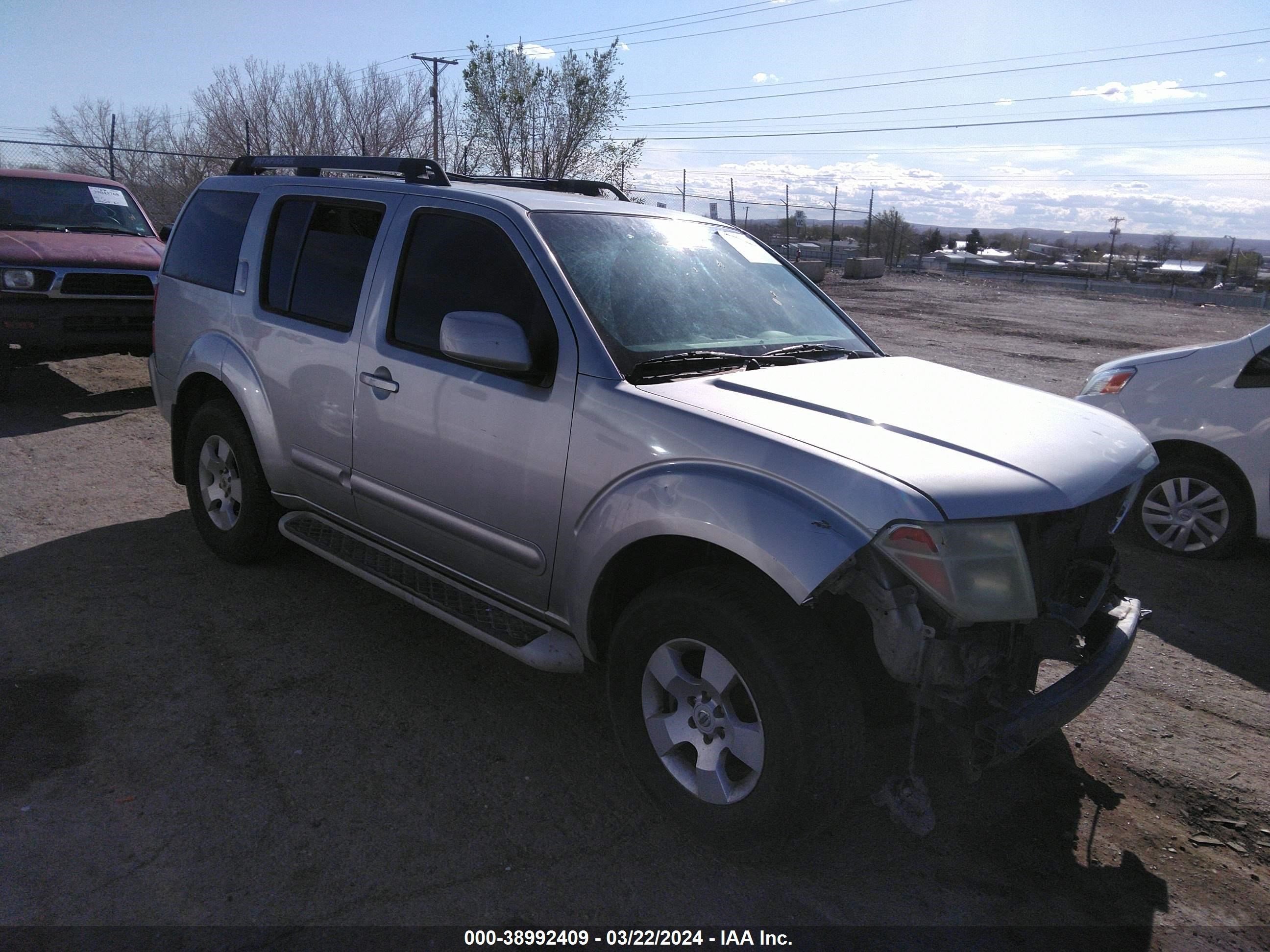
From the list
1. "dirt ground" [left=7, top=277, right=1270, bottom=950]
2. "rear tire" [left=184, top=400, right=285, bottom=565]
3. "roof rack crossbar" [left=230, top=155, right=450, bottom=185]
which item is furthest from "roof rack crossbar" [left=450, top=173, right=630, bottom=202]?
"dirt ground" [left=7, top=277, right=1270, bottom=950]

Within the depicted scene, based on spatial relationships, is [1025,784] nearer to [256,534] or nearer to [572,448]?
[572,448]

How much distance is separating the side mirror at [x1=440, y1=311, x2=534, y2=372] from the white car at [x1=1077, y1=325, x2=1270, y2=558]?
436 centimetres

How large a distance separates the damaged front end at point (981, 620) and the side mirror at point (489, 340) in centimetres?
133

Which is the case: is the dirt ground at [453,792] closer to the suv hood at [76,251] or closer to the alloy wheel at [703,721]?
the alloy wheel at [703,721]

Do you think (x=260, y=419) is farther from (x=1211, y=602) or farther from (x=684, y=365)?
(x=1211, y=602)

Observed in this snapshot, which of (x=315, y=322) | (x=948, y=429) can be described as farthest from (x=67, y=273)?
(x=948, y=429)

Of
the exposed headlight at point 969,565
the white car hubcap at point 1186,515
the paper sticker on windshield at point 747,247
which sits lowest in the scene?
the white car hubcap at point 1186,515

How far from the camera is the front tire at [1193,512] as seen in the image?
5523 millimetres

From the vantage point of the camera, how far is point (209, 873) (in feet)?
8.88

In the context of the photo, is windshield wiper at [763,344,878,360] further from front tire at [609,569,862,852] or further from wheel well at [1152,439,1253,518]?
wheel well at [1152,439,1253,518]

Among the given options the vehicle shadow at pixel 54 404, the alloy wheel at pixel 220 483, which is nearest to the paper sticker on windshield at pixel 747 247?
the alloy wheel at pixel 220 483

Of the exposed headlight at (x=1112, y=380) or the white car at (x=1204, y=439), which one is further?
the exposed headlight at (x=1112, y=380)

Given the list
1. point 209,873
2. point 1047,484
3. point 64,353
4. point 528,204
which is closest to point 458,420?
point 528,204

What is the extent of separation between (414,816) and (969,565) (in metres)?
1.90
